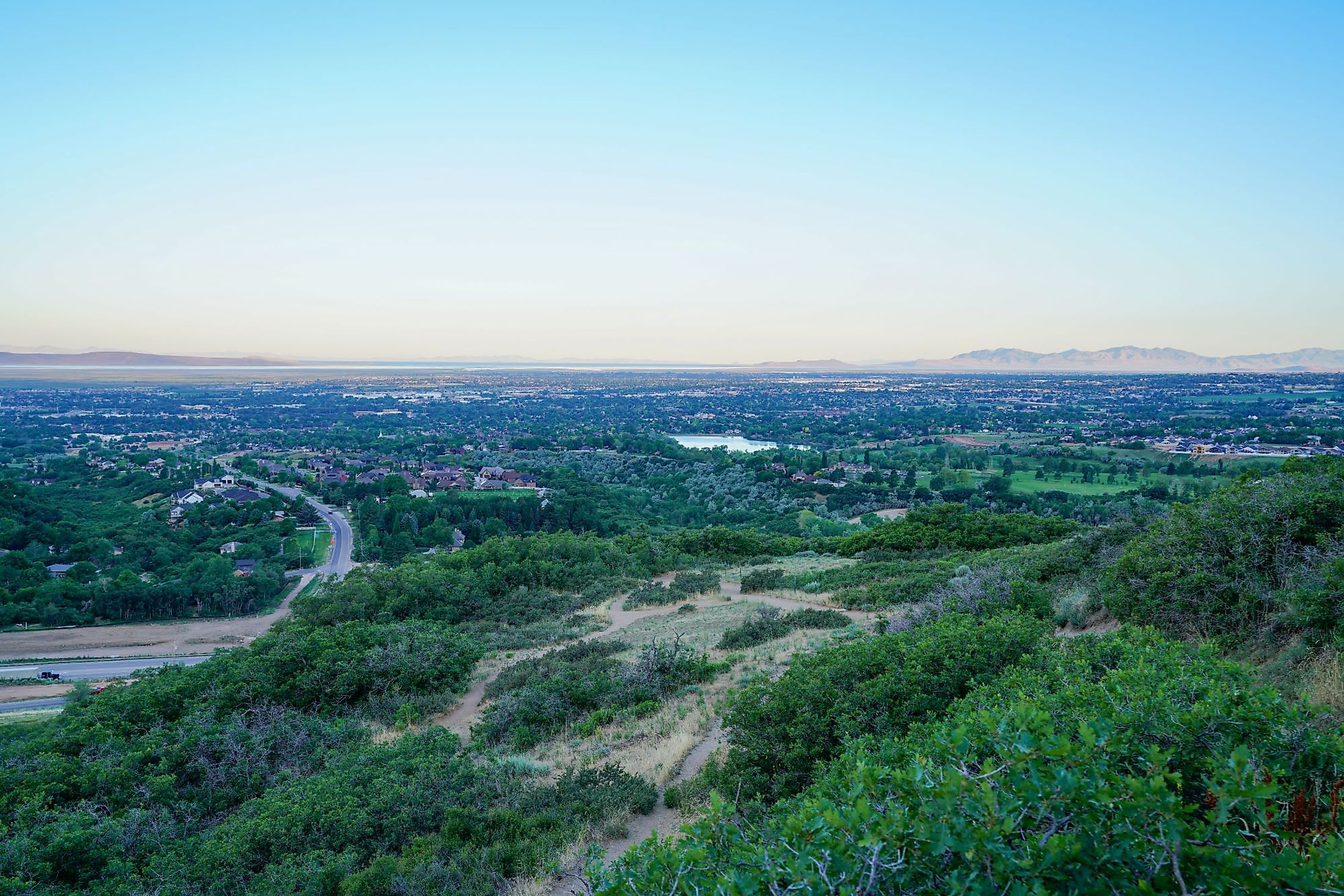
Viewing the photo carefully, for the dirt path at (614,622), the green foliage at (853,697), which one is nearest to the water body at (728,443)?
the dirt path at (614,622)

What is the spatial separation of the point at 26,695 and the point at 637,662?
26131 millimetres

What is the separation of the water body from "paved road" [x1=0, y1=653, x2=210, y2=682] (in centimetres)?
5867

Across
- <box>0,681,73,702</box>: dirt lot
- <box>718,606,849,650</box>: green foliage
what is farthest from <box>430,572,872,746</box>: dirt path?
<box>0,681,73,702</box>: dirt lot

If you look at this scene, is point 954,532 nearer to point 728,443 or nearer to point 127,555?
point 127,555

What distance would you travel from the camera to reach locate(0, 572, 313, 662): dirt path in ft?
95.4

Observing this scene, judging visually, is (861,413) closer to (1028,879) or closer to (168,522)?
(168,522)

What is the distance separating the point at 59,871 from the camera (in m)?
7.11

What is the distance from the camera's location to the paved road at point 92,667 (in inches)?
1019

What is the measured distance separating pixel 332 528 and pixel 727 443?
54.6 m

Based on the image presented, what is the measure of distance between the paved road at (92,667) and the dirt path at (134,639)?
0.72 m

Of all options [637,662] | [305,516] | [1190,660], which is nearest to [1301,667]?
[1190,660]

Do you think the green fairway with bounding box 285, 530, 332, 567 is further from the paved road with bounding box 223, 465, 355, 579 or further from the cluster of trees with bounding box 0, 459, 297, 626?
the cluster of trees with bounding box 0, 459, 297, 626

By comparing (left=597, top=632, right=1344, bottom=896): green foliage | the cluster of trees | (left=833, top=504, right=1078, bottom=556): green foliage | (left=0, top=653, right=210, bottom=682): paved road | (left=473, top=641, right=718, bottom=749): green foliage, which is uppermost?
(left=597, top=632, right=1344, bottom=896): green foliage

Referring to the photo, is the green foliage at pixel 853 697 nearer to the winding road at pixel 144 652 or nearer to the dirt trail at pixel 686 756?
the dirt trail at pixel 686 756
